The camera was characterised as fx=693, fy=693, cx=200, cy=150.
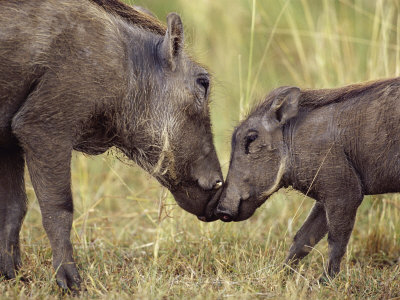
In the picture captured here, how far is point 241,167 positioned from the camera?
4.65m

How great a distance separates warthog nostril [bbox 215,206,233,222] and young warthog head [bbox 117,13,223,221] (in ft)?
0.20

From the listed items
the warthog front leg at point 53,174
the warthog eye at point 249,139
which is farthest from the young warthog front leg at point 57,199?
the warthog eye at point 249,139

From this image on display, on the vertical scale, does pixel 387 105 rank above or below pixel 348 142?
above

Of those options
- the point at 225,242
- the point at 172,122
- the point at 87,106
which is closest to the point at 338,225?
the point at 225,242

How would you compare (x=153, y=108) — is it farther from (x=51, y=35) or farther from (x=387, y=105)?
(x=387, y=105)

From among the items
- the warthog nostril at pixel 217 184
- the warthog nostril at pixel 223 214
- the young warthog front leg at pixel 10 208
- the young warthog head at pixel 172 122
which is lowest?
the young warthog front leg at pixel 10 208

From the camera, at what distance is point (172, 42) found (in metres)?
4.45

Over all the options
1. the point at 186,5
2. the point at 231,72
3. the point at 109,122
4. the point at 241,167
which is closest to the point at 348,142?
the point at 241,167

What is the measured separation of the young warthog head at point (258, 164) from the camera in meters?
4.61

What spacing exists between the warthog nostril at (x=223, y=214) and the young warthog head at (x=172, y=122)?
0.20 feet

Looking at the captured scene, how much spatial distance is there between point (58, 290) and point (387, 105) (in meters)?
2.28

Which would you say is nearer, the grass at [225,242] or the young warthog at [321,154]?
the grass at [225,242]

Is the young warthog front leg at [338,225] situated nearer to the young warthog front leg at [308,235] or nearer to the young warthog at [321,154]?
the young warthog at [321,154]

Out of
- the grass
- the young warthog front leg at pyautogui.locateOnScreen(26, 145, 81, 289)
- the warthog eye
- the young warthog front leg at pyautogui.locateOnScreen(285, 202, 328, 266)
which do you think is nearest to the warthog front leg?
the young warthog front leg at pyautogui.locateOnScreen(26, 145, 81, 289)
